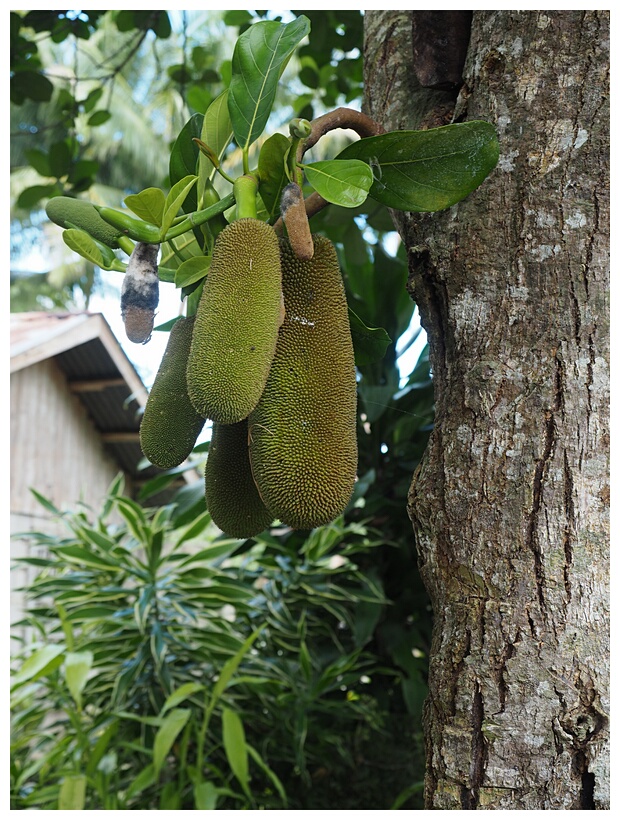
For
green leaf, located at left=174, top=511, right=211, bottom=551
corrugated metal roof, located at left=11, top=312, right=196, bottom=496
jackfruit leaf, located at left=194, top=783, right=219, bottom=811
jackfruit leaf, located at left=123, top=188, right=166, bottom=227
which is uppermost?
corrugated metal roof, located at left=11, top=312, right=196, bottom=496

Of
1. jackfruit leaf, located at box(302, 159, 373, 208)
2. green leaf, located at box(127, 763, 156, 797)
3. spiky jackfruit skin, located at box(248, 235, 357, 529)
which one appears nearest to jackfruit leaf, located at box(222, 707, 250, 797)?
green leaf, located at box(127, 763, 156, 797)

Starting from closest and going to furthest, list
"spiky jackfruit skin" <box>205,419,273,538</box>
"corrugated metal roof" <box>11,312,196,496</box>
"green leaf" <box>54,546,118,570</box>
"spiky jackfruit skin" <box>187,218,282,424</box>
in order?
"spiky jackfruit skin" <box>187,218,282,424</box> < "spiky jackfruit skin" <box>205,419,273,538</box> < "green leaf" <box>54,546,118,570</box> < "corrugated metal roof" <box>11,312,196,496</box>

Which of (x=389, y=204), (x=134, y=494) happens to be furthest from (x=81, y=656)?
(x=134, y=494)

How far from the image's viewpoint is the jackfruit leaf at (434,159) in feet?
1.65

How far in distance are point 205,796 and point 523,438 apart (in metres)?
1.11

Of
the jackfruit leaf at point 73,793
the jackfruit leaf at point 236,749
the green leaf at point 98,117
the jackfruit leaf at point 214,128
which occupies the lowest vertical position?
the jackfruit leaf at point 73,793

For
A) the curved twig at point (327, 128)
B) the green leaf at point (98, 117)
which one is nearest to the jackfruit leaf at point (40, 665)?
the green leaf at point (98, 117)

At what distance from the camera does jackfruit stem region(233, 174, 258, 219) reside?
0.49 m

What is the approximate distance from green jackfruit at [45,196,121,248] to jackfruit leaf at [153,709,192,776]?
107 cm

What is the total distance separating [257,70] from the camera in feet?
1.65

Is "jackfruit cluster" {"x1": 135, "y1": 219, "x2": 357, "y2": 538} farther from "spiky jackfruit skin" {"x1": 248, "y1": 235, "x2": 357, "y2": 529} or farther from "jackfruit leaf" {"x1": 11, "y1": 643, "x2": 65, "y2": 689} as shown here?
"jackfruit leaf" {"x1": 11, "y1": 643, "x2": 65, "y2": 689}

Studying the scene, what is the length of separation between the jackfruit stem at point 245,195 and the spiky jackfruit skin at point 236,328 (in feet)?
0.12

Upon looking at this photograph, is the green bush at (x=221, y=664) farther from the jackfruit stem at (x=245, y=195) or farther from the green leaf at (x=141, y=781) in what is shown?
the jackfruit stem at (x=245, y=195)

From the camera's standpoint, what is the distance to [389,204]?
0.53 m
